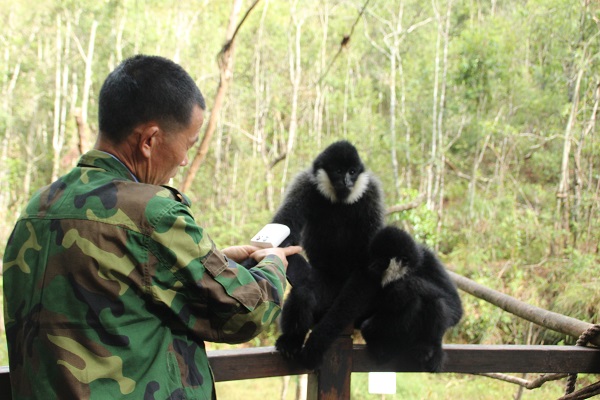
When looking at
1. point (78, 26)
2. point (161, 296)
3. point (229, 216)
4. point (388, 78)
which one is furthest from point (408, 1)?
point (161, 296)

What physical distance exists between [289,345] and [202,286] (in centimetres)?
128

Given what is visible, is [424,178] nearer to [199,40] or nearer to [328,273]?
[199,40]


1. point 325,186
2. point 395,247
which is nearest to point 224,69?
point 325,186

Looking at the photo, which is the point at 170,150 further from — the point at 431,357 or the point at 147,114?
the point at 431,357

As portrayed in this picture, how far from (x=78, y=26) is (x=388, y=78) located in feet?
31.0

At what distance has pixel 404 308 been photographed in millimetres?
2641

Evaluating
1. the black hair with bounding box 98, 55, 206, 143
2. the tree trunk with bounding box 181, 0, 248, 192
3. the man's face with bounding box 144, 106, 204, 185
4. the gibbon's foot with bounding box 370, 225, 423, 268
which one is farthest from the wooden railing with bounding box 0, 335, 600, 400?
the tree trunk with bounding box 181, 0, 248, 192

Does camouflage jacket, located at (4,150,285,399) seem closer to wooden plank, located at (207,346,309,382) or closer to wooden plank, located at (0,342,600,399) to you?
wooden plank, located at (207,346,309,382)

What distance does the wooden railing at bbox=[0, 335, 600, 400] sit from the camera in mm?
2191

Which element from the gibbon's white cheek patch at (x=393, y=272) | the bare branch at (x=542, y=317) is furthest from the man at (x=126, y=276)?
the bare branch at (x=542, y=317)

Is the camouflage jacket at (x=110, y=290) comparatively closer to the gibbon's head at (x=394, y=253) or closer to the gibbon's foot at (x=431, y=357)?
the gibbon's foot at (x=431, y=357)

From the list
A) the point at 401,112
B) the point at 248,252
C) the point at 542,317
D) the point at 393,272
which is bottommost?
the point at 542,317

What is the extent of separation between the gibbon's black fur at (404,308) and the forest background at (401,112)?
9.98ft

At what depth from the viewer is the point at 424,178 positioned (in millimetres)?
14273
